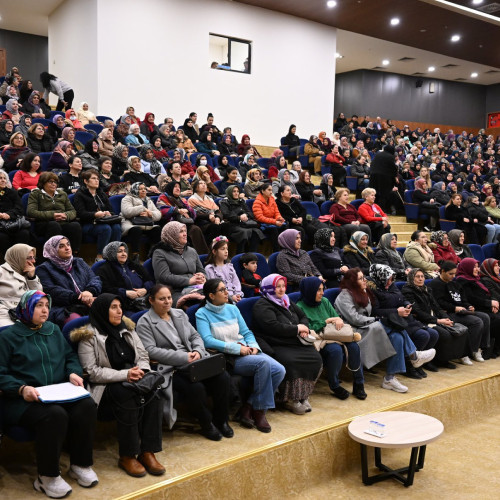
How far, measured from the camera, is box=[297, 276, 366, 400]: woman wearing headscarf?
3.72 m

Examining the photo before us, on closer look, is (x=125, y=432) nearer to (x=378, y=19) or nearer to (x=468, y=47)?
(x=378, y=19)

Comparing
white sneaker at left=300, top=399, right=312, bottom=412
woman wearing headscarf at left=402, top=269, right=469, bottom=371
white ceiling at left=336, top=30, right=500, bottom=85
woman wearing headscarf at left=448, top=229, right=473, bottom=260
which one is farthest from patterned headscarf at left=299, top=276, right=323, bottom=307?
white ceiling at left=336, top=30, right=500, bottom=85

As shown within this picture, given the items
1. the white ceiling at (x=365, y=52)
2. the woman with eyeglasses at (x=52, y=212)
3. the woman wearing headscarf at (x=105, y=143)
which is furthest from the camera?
the white ceiling at (x=365, y=52)

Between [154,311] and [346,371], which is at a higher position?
[154,311]

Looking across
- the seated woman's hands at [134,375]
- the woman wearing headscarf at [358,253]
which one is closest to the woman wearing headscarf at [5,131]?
the woman wearing headscarf at [358,253]

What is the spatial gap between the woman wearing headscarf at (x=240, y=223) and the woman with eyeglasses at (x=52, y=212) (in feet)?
4.79

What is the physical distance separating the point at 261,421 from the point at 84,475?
3.40 feet

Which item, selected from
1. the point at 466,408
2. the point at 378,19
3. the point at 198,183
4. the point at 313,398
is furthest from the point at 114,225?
the point at 378,19

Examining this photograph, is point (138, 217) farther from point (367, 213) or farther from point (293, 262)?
point (367, 213)

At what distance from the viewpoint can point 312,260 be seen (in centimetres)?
495

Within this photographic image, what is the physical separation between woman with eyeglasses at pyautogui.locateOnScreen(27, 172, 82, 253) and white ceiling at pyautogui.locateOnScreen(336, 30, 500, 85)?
31.4 ft

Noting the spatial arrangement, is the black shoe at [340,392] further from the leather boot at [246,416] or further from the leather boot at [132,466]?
the leather boot at [132,466]

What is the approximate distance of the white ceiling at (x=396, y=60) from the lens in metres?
13.6

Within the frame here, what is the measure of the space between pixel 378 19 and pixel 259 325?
30.6 ft
